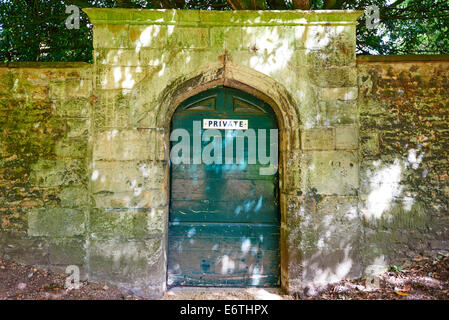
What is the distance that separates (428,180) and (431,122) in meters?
0.65

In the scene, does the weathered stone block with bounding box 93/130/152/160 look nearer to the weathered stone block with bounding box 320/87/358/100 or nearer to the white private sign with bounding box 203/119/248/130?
the white private sign with bounding box 203/119/248/130

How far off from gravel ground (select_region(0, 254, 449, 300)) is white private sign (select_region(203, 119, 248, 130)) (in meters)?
1.90

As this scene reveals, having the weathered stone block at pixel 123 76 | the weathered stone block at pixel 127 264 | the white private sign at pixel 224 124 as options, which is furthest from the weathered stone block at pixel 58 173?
the white private sign at pixel 224 124

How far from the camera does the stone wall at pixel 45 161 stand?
3.12m

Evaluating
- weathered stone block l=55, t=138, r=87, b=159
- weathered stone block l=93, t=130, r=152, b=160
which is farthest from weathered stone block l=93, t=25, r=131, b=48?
weathered stone block l=55, t=138, r=87, b=159

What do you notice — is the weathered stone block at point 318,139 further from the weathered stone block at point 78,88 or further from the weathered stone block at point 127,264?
the weathered stone block at point 78,88

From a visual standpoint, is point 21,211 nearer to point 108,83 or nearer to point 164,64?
point 108,83

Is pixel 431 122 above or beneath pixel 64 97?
beneath

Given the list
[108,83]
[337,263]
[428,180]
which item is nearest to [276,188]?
[337,263]

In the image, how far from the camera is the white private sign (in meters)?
3.42

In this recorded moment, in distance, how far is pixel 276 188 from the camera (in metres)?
3.42

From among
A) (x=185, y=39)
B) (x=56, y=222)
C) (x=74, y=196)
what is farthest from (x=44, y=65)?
(x=56, y=222)

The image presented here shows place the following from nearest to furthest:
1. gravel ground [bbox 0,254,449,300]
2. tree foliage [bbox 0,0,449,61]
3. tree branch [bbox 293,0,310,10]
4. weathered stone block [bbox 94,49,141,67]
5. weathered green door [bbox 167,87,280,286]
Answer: gravel ground [bbox 0,254,449,300] < weathered stone block [bbox 94,49,141,67] < weathered green door [bbox 167,87,280,286] < tree branch [bbox 293,0,310,10] < tree foliage [bbox 0,0,449,61]

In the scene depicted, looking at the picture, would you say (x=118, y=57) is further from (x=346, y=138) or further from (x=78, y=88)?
(x=346, y=138)
